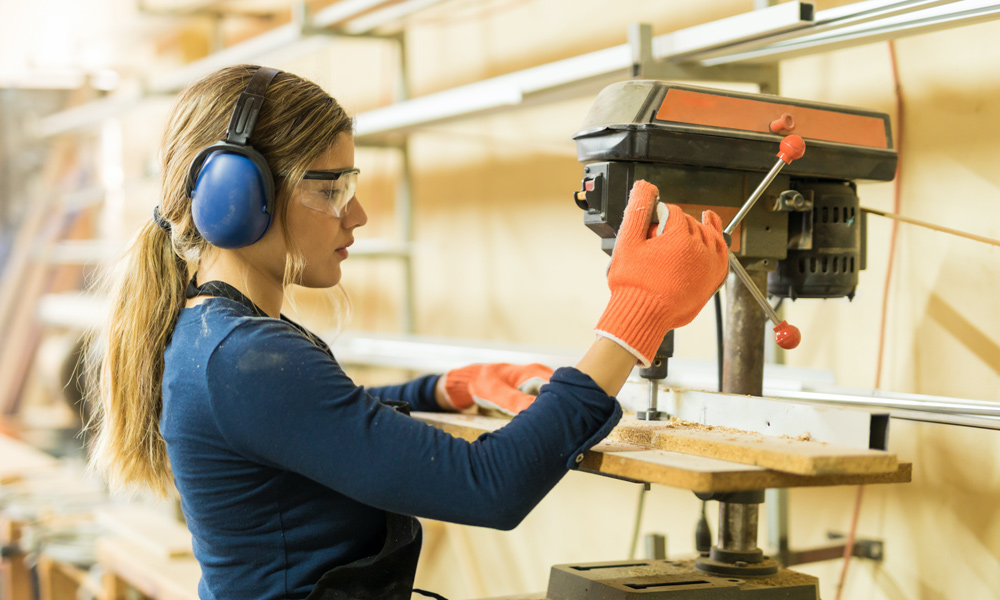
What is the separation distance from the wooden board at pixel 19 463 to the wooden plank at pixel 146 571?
0.67 m

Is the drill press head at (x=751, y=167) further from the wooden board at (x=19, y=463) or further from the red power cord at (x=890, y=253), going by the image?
the wooden board at (x=19, y=463)

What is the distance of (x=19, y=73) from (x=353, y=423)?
14.0 ft

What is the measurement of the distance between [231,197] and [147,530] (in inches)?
69.7

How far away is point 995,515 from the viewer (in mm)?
1447

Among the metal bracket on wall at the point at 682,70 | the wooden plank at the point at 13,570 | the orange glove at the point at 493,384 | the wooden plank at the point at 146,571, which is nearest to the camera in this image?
the orange glove at the point at 493,384

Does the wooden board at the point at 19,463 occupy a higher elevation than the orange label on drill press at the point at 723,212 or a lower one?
lower

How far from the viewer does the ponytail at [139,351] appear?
1.16 meters

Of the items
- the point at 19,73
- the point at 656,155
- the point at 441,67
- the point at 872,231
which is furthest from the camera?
the point at 19,73

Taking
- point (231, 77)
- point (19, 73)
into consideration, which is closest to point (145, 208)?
point (19, 73)

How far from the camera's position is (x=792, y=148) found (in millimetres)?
1033

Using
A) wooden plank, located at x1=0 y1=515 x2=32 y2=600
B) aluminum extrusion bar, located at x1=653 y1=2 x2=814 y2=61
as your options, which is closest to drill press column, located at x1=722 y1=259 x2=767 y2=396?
aluminum extrusion bar, located at x1=653 y1=2 x2=814 y2=61

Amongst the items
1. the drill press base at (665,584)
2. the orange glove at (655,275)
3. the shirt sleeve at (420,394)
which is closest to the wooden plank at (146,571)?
the shirt sleeve at (420,394)

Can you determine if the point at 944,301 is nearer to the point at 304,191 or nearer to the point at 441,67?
the point at 304,191

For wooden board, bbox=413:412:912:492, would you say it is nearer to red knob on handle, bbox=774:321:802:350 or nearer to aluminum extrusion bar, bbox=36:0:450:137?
red knob on handle, bbox=774:321:802:350
